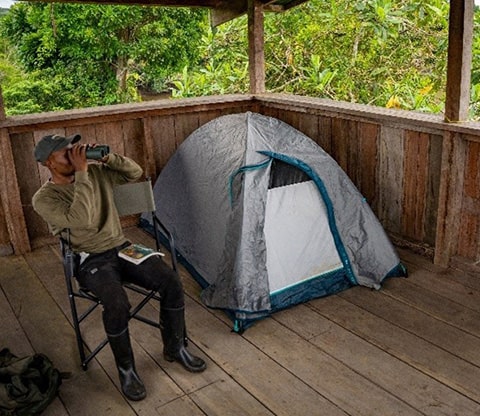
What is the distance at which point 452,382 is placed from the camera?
7.44 feet

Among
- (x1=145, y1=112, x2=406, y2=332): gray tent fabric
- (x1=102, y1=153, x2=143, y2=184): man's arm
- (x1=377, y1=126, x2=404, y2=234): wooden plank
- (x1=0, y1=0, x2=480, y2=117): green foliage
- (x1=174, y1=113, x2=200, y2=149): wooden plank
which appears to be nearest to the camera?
(x1=102, y1=153, x2=143, y2=184): man's arm

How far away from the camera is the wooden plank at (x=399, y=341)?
7.53 feet

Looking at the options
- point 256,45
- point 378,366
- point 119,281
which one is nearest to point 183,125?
point 256,45

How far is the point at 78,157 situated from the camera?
7.50ft

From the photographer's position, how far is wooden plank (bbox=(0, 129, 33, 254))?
3.65 metres

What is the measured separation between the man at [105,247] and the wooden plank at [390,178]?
1795 mm

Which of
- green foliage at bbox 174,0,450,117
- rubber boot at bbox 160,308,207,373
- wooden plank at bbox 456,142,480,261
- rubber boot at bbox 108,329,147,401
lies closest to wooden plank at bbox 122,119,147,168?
rubber boot at bbox 160,308,207,373

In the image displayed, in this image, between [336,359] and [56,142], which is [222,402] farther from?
[56,142]

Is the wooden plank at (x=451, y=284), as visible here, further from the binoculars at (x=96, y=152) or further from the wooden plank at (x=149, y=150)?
the wooden plank at (x=149, y=150)

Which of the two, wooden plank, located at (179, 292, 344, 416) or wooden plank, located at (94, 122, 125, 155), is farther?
wooden plank, located at (94, 122, 125, 155)

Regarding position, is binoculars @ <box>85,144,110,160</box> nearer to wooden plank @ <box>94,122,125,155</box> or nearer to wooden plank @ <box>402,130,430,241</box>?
wooden plank @ <box>94,122,125,155</box>

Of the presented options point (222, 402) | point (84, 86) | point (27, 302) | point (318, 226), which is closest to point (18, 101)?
point (84, 86)

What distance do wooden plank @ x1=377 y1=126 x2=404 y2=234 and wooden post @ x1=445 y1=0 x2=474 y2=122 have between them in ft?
1.41

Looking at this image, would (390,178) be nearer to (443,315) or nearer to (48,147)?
(443,315)
